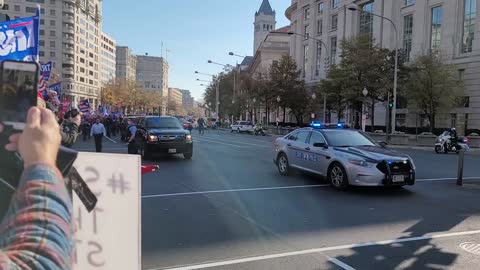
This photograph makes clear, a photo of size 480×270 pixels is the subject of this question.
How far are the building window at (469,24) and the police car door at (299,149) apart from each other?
1369 inches

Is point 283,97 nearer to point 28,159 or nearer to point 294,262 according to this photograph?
point 294,262

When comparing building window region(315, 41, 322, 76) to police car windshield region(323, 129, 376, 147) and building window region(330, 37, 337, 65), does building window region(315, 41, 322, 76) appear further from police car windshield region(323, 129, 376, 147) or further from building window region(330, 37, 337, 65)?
police car windshield region(323, 129, 376, 147)

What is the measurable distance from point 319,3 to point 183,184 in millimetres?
61869

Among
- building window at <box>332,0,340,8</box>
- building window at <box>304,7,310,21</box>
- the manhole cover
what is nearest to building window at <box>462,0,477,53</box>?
building window at <box>332,0,340,8</box>

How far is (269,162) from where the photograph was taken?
16688 mm

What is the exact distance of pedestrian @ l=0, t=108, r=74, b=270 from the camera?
52.0 inches

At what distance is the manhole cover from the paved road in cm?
1

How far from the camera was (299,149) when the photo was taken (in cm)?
1261

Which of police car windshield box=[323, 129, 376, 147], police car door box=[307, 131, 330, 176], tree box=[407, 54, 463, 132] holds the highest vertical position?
tree box=[407, 54, 463, 132]

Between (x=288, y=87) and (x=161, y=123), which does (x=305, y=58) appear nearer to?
(x=288, y=87)

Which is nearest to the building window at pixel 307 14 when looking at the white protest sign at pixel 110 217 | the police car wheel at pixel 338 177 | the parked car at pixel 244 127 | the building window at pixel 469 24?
the parked car at pixel 244 127

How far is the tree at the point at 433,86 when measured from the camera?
37219 mm

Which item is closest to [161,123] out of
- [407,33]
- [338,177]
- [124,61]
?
[338,177]

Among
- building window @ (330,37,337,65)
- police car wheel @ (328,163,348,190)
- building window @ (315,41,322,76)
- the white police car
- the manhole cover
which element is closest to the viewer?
the manhole cover
